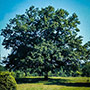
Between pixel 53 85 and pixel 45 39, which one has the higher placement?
pixel 45 39

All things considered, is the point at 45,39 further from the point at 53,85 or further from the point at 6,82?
the point at 6,82

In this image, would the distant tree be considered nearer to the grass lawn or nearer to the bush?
the grass lawn

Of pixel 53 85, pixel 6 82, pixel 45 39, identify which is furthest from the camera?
pixel 45 39

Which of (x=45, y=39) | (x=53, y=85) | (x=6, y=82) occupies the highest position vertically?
(x=45, y=39)

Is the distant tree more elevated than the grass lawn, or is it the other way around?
the distant tree

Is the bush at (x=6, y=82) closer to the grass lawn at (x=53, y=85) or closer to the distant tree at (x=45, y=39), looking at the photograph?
the grass lawn at (x=53, y=85)

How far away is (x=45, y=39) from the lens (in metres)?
33.3

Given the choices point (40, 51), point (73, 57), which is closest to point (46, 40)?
point (40, 51)

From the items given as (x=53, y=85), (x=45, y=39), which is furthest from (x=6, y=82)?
(x=45, y=39)

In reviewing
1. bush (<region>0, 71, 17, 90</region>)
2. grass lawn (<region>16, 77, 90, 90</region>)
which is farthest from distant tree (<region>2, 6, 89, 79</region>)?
bush (<region>0, 71, 17, 90</region>)

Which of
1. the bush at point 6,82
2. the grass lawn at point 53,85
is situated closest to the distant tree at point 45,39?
the grass lawn at point 53,85

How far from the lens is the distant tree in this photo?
32125 millimetres

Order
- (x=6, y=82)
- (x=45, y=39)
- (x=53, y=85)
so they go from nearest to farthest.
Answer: (x=6, y=82), (x=53, y=85), (x=45, y=39)

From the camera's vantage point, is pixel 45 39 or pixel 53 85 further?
pixel 45 39
